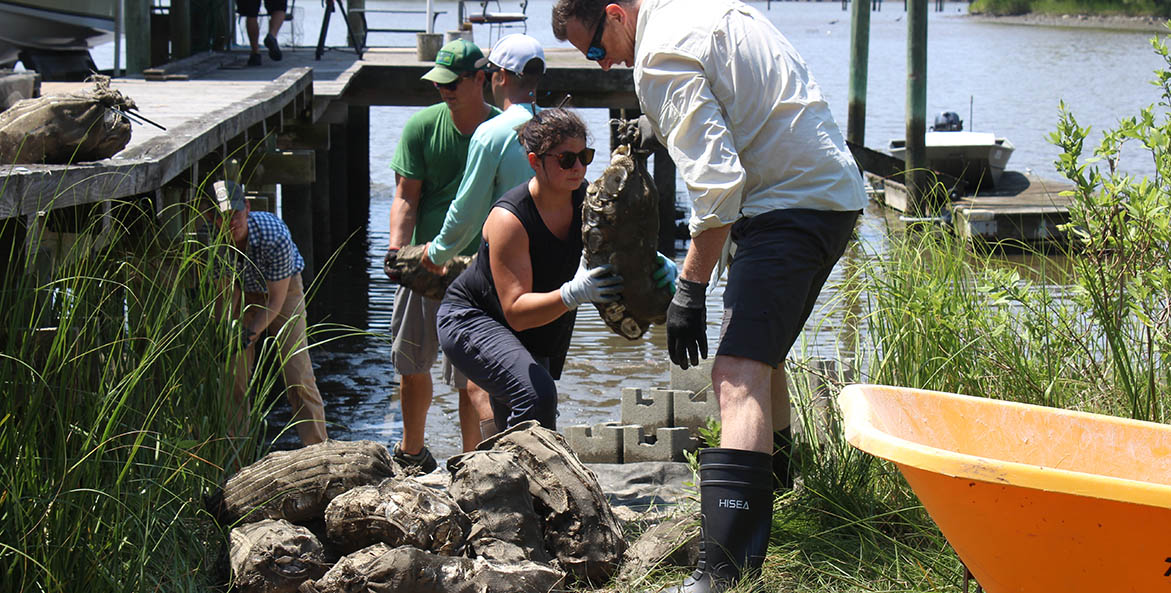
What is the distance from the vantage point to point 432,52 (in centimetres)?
1370

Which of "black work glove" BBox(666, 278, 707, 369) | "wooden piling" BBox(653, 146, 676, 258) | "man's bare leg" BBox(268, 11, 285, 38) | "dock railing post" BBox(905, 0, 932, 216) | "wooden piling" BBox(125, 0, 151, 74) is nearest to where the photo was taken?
"black work glove" BBox(666, 278, 707, 369)

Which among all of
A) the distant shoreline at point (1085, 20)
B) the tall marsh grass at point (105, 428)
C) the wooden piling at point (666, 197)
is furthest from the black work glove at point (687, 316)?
the distant shoreline at point (1085, 20)

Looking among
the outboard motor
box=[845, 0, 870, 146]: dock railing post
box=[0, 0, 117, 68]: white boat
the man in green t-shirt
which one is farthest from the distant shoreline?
the man in green t-shirt

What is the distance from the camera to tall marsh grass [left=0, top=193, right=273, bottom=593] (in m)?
2.97

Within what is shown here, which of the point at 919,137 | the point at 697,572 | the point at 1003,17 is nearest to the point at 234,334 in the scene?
the point at 697,572

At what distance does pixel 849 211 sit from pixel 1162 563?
4.57 feet

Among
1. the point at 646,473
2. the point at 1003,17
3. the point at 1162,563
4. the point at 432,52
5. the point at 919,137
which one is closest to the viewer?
the point at 1162,563

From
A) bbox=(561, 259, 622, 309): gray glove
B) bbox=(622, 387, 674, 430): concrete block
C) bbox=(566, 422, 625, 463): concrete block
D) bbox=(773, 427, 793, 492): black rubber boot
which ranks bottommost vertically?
bbox=(566, 422, 625, 463): concrete block

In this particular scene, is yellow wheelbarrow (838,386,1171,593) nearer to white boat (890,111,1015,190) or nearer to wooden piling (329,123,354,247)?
wooden piling (329,123,354,247)

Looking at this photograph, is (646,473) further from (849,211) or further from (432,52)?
(432,52)

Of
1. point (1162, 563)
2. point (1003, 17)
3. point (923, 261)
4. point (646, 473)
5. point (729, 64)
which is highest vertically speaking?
point (1003, 17)

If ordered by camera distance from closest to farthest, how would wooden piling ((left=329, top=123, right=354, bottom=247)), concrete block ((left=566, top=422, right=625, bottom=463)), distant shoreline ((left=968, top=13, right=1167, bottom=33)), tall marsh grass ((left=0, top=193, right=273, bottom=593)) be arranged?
tall marsh grass ((left=0, top=193, right=273, bottom=593)) → concrete block ((left=566, top=422, right=625, bottom=463)) → wooden piling ((left=329, top=123, right=354, bottom=247)) → distant shoreline ((left=968, top=13, right=1167, bottom=33))

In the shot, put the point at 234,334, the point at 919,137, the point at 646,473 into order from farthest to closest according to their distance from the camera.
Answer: the point at 919,137 < the point at 646,473 < the point at 234,334

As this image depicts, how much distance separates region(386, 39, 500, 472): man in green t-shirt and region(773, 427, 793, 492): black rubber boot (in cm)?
181
